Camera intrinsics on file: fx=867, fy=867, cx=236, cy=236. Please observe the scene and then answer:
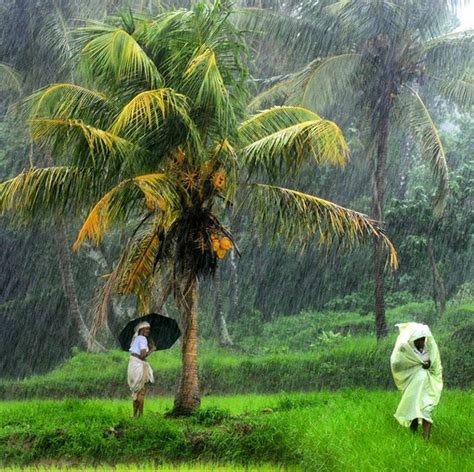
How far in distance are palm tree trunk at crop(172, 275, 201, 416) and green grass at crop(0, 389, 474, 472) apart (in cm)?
38

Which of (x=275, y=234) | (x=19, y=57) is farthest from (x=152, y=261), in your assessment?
(x=19, y=57)

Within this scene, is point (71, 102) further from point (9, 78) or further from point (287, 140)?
point (9, 78)

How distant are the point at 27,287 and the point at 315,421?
17285 mm

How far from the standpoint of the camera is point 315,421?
9891 mm

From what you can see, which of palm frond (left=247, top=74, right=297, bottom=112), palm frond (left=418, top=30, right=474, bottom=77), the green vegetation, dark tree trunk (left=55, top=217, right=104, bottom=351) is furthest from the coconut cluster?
dark tree trunk (left=55, top=217, right=104, bottom=351)

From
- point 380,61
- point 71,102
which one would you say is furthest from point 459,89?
point 71,102

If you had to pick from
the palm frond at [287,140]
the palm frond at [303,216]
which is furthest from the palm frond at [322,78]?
the palm frond at [303,216]

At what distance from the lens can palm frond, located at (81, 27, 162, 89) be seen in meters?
11.1

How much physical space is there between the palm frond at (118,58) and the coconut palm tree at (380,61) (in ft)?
20.4

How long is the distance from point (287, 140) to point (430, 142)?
7010mm

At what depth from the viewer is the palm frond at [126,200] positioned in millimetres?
10336

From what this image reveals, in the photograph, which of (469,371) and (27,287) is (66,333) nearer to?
(27,287)

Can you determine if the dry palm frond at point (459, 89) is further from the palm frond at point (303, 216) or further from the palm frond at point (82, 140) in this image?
the palm frond at point (82, 140)

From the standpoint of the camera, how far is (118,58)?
11.2 metres
